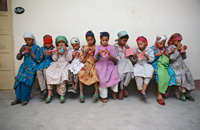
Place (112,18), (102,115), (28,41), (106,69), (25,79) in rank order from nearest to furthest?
(102,115), (25,79), (106,69), (28,41), (112,18)

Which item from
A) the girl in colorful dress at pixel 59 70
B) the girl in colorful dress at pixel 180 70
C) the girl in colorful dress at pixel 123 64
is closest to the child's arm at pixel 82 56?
the girl in colorful dress at pixel 59 70

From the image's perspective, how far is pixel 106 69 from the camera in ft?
9.53

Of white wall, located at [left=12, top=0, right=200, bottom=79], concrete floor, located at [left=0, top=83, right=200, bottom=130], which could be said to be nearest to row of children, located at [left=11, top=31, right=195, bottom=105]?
concrete floor, located at [left=0, top=83, right=200, bottom=130]

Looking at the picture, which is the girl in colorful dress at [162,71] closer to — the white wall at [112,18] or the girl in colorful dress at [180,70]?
the girl in colorful dress at [180,70]

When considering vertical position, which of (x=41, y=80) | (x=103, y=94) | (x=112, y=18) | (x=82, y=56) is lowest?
(x=103, y=94)

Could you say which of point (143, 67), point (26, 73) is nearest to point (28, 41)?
point (26, 73)

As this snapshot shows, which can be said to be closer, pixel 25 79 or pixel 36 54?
pixel 25 79

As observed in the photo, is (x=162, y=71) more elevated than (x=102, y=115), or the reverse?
(x=162, y=71)

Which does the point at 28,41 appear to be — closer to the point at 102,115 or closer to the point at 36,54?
the point at 36,54

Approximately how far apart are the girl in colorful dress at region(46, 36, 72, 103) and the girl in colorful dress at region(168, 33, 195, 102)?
2306 mm

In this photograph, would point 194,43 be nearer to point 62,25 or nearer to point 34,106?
point 62,25

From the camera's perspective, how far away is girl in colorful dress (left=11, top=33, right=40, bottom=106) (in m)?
2.81

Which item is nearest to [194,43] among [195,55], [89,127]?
[195,55]

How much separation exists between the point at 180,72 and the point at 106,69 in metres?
1.57
